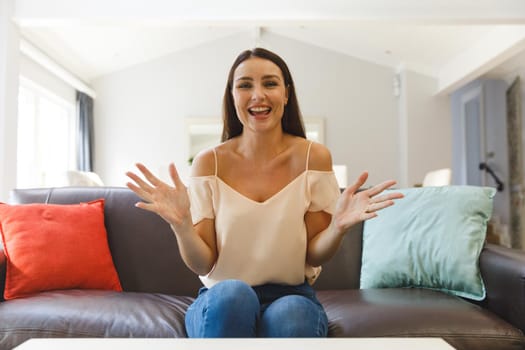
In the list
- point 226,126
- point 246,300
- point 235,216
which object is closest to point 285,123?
point 226,126

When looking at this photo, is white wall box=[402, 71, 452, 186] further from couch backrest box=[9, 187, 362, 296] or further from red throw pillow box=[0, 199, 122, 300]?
red throw pillow box=[0, 199, 122, 300]

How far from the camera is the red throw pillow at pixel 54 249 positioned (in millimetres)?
1776

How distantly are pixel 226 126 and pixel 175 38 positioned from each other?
5.80m

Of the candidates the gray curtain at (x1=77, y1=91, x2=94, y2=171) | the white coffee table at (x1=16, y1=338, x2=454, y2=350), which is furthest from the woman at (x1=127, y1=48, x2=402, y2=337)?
the gray curtain at (x1=77, y1=91, x2=94, y2=171)

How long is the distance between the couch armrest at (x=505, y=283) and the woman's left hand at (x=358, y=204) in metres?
0.55

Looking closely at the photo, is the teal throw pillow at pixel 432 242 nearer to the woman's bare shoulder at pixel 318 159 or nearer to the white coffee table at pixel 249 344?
the woman's bare shoulder at pixel 318 159

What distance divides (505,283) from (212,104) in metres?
6.27

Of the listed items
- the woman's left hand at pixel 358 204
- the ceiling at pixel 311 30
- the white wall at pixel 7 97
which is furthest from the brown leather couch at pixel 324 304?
the ceiling at pixel 311 30

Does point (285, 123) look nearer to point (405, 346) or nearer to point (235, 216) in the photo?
point (235, 216)

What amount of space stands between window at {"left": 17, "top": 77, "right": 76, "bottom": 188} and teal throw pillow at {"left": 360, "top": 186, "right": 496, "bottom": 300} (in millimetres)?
4820

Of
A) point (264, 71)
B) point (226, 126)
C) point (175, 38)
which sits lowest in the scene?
point (226, 126)

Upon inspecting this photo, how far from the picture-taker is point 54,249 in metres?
1.85

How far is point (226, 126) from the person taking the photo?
1.62 meters

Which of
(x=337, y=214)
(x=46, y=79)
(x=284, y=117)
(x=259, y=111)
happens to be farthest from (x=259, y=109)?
(x=46, y=79)
